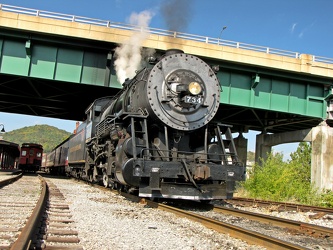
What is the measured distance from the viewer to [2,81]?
68.5 ft

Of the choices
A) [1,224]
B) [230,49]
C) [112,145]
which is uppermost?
[230,49]

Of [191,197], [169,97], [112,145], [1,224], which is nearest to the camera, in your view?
[1,224]

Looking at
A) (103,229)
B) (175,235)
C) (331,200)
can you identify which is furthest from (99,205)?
(331,200)

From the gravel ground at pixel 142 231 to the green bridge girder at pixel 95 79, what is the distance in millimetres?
11728

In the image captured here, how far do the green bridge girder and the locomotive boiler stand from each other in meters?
9.03

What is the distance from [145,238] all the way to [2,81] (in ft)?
62.6

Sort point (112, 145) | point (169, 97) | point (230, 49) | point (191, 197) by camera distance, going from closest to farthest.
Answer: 1. point (191, 197)
2. point (169, 97)
3. point (112, 145)
4. point (230, 49)

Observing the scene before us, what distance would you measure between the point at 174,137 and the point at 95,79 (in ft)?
34.5

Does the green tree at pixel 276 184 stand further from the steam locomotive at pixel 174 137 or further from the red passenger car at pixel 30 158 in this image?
the red passenger car at pixel 30 158

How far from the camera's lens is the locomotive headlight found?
26.7ft

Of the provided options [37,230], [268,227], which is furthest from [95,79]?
[37,230]

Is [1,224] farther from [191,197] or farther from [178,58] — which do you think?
[178,58]

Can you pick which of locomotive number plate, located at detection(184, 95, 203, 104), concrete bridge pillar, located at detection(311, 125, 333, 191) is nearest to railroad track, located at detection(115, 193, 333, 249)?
locomotive number plate, located at detection(184, 95, 203, 104)

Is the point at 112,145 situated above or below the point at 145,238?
above
